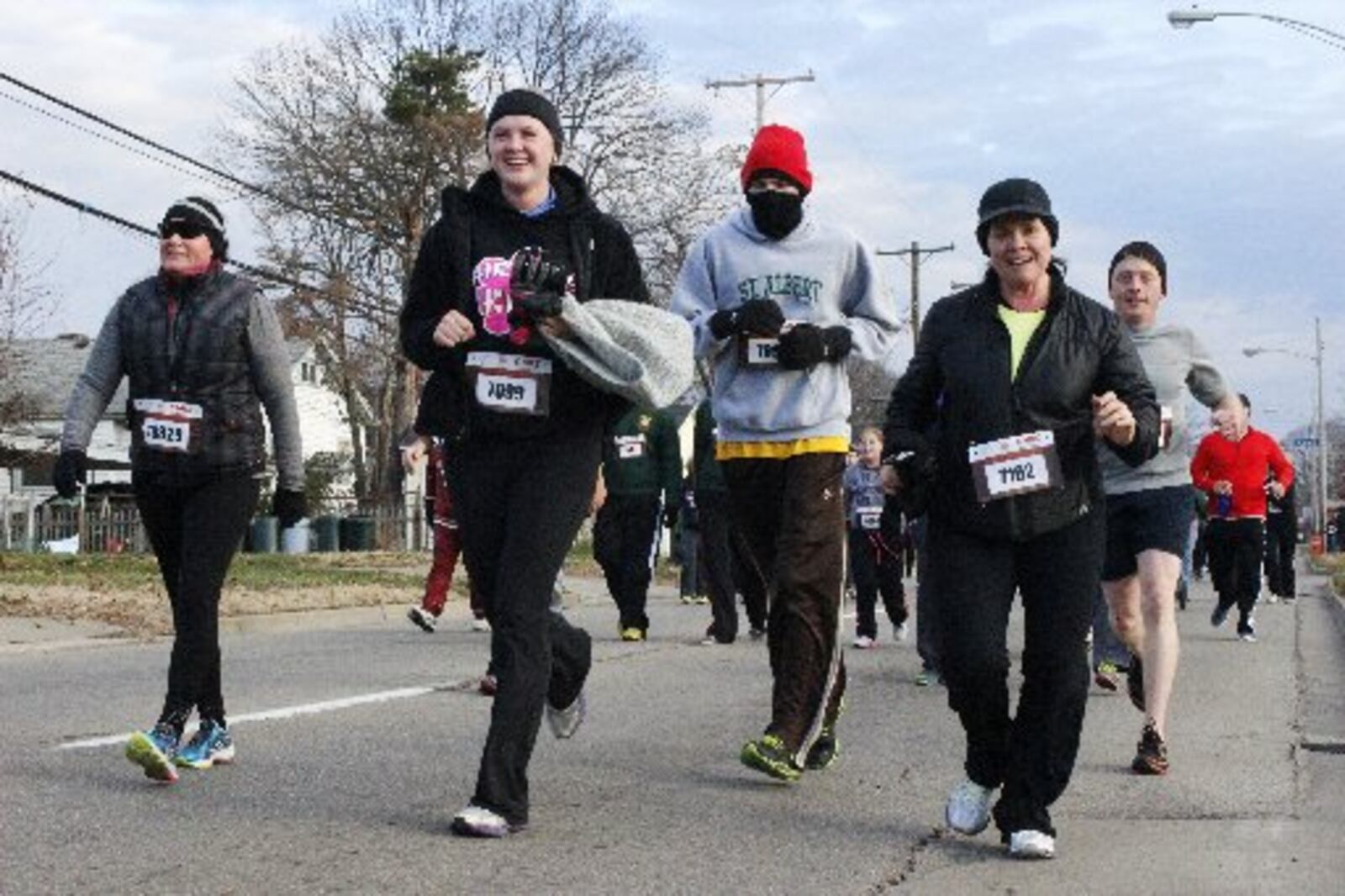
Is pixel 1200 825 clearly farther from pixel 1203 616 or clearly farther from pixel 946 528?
pixel 1203 616

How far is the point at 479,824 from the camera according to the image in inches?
225

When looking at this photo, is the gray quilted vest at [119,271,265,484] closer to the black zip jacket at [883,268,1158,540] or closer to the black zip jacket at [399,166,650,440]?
the black zip jacket at [399,166,650,440]

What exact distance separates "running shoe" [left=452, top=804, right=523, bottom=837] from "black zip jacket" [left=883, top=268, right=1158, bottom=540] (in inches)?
59.5

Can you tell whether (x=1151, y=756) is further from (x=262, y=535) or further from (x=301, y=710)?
(x=262, y=535)

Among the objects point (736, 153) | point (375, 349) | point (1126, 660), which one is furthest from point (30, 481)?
point (1126, 660)

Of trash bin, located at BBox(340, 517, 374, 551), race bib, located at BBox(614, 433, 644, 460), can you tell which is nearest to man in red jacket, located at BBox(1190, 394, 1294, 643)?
race bib, located at BBox(614, 433, 644, 460)

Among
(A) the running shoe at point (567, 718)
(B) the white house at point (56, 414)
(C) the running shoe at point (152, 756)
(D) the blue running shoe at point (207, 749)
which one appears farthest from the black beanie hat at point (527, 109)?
(B) the white house at point (56, 414)

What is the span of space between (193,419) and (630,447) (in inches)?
326

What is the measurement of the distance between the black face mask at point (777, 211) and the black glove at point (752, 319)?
0.33 m

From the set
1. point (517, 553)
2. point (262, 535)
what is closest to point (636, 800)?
point (517, 553)

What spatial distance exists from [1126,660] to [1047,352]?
4.90 m

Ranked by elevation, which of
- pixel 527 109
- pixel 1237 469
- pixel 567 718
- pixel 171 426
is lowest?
pixel 567 718

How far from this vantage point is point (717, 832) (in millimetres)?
6035

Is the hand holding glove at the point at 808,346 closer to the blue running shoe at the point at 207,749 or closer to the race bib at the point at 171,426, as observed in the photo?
the race bib at the point at 171,426
